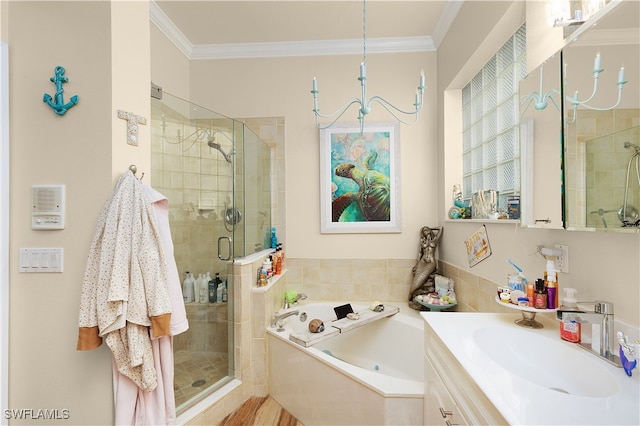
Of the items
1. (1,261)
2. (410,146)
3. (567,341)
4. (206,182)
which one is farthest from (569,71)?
(1,261)

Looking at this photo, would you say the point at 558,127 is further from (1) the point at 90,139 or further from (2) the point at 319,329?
(1) the point at 90,139

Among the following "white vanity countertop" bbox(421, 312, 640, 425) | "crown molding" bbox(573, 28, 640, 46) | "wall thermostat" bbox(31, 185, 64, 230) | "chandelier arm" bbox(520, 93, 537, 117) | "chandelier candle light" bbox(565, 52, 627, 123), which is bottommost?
"white vanity countertop" bbox(421, 312, 640, 425)

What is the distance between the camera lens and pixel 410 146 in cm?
265

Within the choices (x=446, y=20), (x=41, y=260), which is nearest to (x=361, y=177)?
(x=446, y=20)

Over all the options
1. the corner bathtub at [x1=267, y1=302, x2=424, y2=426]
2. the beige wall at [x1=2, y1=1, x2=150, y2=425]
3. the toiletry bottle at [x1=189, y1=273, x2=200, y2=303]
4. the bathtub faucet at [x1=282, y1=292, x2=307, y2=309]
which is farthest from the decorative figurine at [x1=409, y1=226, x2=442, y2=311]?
the beige wall at [x1=2, y1=1, x2=150, y2=425]

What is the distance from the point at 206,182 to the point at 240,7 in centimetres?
140

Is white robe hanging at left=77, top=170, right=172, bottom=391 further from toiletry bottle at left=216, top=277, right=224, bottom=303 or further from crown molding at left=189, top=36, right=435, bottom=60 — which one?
crown molding at left=189, top=36, right=435, bottom=60

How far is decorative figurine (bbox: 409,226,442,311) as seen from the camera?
246 cm

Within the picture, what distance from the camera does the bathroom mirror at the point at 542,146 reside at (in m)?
1.17

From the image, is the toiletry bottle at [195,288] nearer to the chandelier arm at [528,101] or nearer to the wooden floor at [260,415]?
the wooden floor at [260,415]

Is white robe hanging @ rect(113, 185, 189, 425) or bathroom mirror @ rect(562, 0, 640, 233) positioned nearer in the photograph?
bathroom mirror @ rect(562, 0, 640, 233)

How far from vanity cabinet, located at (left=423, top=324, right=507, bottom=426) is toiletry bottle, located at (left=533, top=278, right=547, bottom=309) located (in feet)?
1.49

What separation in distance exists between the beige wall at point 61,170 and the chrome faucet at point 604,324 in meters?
1.89

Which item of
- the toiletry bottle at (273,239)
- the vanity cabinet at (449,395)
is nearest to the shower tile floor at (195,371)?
the toiletry bottle at (273,239)
